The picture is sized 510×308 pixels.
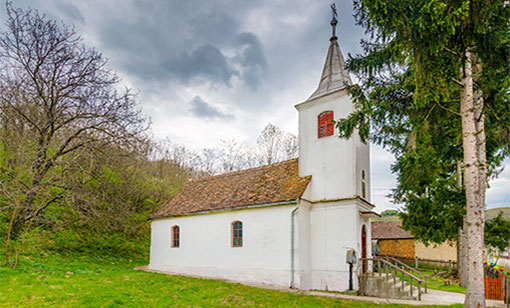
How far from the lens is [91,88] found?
15.2 meters

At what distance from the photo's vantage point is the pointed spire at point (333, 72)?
616 inches

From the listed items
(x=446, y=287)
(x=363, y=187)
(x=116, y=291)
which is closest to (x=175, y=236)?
(x=116, y=291)

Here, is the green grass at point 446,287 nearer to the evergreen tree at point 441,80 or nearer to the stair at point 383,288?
the stair at point 383,288

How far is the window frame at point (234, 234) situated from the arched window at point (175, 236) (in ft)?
12.3

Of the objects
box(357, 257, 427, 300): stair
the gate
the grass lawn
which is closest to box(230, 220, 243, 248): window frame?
the grass lawn

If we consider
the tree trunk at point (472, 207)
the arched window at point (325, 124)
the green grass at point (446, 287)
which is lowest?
the green grass at point (446, 287)

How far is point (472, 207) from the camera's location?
841cm

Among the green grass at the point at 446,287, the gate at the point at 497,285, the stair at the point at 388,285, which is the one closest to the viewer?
the gate at the point at 497,285

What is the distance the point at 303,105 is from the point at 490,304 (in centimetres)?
1028

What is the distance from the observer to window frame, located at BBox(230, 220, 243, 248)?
15.5m

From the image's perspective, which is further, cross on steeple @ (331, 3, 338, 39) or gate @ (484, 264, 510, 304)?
cross on steeple @ (331, 3, 338, 39)

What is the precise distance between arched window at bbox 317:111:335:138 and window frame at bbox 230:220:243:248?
547 cm

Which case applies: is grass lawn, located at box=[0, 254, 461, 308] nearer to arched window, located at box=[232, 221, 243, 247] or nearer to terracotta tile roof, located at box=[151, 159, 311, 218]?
arched window, located at box=[232, 221, 243, 247]

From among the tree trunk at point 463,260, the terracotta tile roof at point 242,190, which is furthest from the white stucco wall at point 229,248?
the tree trunk at point 463,260
